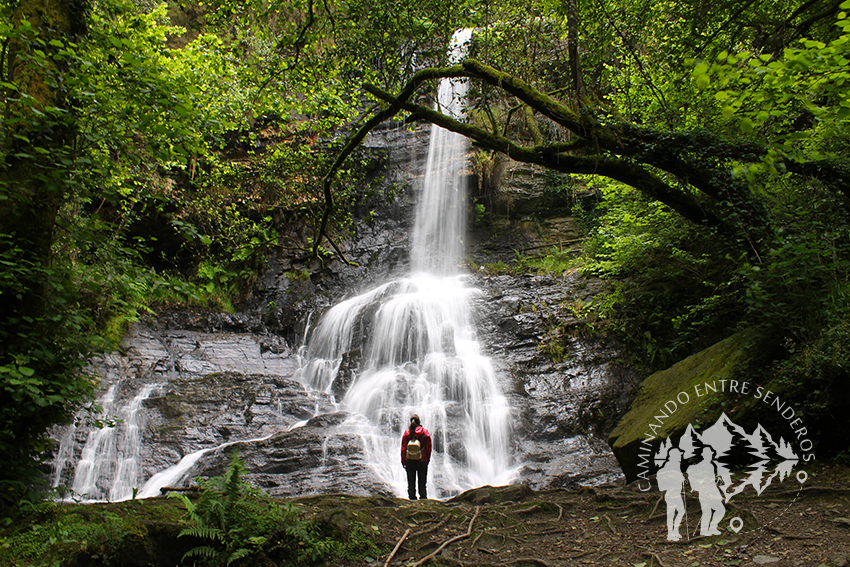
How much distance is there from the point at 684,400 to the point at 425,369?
705 cm

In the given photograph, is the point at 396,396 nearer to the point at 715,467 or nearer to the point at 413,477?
the point at 413,477

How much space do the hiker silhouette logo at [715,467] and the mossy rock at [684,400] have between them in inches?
6.3

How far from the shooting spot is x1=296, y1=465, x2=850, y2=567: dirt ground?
10.8ft

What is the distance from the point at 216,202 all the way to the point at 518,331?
990 cm

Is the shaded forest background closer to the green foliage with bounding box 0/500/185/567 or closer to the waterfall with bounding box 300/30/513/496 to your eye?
the green foliage with bounding box 0/500/185/567

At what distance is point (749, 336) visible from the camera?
5.14m

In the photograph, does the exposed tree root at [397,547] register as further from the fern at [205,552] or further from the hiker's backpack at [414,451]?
the hiker's backpack at [414,451]

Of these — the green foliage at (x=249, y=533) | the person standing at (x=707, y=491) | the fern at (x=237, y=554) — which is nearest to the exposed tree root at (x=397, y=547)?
the green foliage at (x=249, y=533)

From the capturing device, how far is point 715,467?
15.8 ft

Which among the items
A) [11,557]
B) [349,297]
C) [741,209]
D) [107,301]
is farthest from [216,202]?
[741,209]

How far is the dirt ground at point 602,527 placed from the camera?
3303 mm

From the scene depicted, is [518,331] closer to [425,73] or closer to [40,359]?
[425,73]

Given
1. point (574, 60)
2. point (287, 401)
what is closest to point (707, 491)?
point (574, 60)

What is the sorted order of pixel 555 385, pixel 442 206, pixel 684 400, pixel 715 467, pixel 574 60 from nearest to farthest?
pixel 715 467, pixel 684 400, pixel 574 60, pixel 555 385, pixel 442 206
